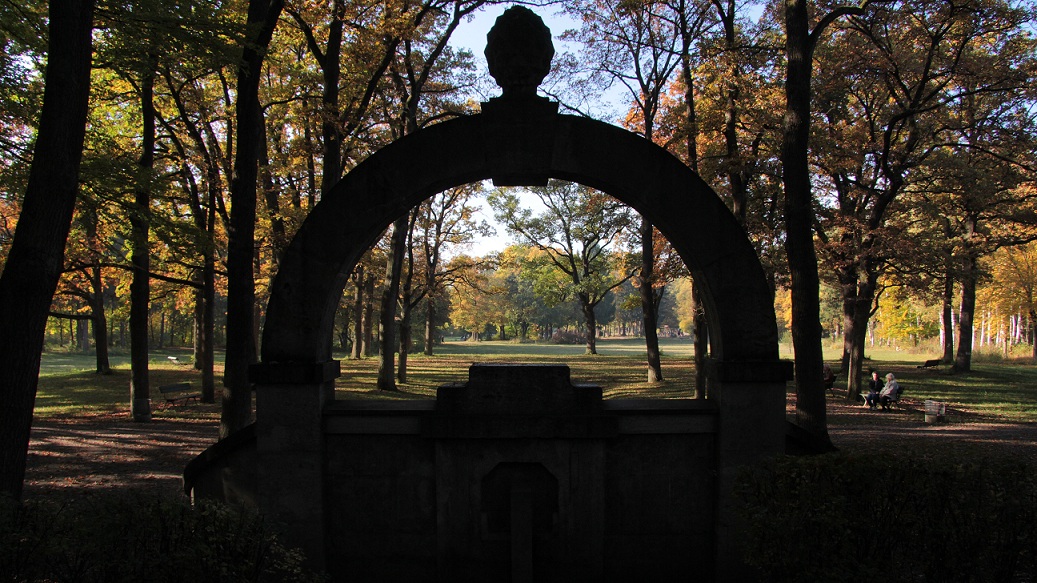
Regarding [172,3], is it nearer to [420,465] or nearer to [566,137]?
[566,137]

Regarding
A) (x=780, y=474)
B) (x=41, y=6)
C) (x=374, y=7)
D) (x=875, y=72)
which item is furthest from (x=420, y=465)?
(x=875, y=72)

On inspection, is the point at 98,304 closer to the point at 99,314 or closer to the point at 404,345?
the point at 99,314

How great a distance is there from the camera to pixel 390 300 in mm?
20766

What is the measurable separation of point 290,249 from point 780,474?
15.3 ft

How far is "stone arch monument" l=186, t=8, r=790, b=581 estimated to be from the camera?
539cm

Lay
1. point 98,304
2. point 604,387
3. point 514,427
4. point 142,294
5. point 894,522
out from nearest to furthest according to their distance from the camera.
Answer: point 894,522, point 514,427, point 142,294, point 604,387, point 98,304

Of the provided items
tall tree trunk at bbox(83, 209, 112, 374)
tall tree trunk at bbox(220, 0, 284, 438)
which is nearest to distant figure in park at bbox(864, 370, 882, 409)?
tall tree trunk at bbox(220, 0, 284, 438)

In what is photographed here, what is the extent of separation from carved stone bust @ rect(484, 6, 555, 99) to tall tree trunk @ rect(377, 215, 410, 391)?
1464 cm

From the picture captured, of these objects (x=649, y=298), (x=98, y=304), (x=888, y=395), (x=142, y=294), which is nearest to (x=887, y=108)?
(x=888, y=395)

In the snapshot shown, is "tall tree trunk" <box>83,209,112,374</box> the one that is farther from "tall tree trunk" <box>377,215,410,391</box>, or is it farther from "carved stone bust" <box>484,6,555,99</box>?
"carved stone bust" <box>484,6,555,99</box>

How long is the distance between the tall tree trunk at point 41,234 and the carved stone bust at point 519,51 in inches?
164

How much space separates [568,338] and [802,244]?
74.9 meters

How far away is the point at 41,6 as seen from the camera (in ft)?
31.9

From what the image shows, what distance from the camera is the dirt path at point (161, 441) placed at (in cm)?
995
